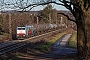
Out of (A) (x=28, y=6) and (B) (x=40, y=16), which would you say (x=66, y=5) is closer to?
(A) (x=28, y=6)

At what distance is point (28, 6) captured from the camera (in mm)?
16078

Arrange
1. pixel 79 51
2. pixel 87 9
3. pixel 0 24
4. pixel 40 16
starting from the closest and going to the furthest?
pixel 87 9, pixel 79 51, pixel 0 24, pixel 40 16

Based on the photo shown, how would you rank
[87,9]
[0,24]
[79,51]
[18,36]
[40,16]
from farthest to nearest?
[40,16] → [0,24] → [18,36] → [79,51] → [87,9]

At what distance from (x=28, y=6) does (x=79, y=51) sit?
406cm

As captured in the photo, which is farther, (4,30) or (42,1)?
(4,30)

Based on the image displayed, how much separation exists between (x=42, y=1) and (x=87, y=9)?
289 centimetres

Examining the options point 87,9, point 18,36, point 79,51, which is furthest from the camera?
point 18,36

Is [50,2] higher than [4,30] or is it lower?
higher

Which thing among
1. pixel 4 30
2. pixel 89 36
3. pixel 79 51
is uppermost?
pixel 89 36

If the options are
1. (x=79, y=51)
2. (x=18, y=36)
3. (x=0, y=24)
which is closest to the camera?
(x=79, y=51)

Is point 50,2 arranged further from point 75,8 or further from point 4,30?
point 4,30

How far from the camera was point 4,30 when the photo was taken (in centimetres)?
6150

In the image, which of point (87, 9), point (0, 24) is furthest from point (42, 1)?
point (0, 24)

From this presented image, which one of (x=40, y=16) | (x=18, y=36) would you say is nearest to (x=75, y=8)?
(x=18, y=36)
